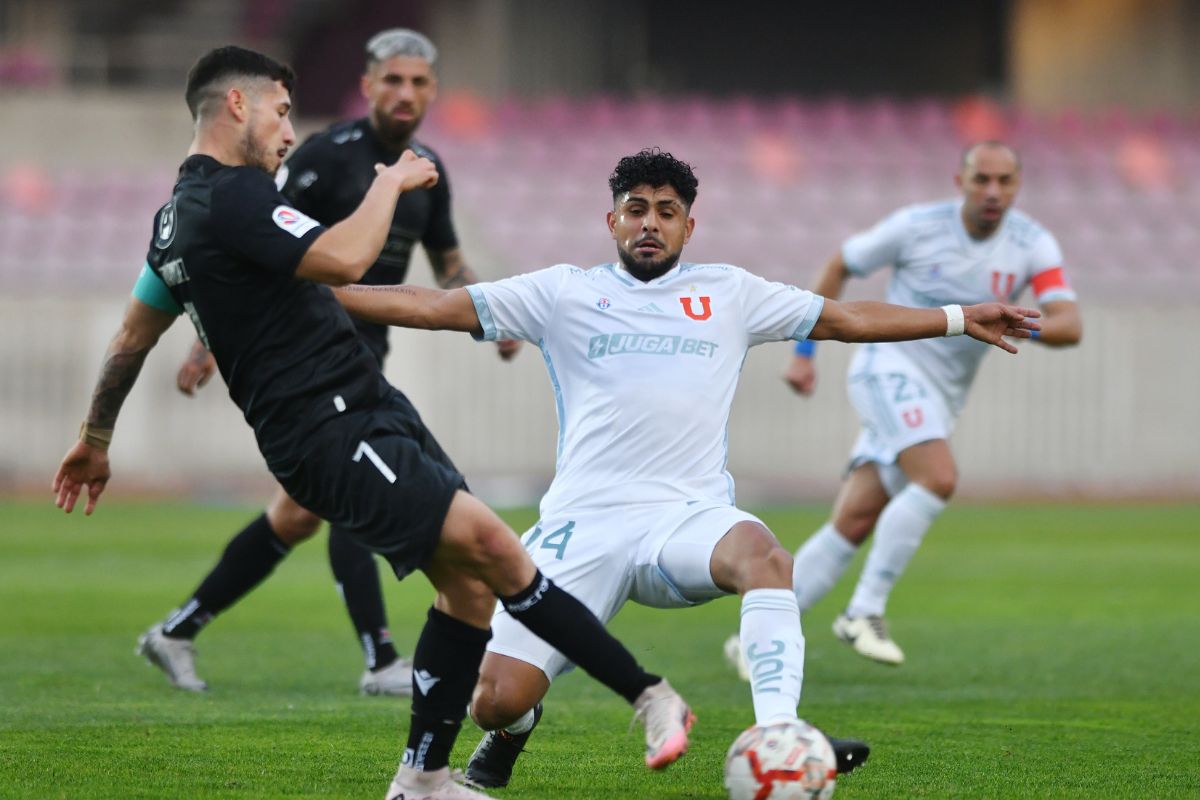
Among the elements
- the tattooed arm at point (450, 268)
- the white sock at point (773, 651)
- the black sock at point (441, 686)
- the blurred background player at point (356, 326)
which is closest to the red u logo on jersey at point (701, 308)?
the white sock at point (773, 651)

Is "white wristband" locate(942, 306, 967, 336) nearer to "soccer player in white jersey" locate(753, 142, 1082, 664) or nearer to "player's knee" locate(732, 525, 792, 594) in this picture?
"player's knee" locate(732, 525, 792, 594)

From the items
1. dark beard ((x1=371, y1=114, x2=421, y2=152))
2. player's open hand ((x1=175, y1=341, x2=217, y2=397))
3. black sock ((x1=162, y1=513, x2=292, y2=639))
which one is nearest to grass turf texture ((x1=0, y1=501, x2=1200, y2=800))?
black sock ((x1=162, y1=513, x2=292, y2=639))

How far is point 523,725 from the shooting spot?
16.6 ft

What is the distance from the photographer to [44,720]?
600cm

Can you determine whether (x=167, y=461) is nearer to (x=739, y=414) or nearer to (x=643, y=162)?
(x=739, y=414)

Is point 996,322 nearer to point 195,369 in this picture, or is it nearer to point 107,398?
point 107,398

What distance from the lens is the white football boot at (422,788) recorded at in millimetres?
4652

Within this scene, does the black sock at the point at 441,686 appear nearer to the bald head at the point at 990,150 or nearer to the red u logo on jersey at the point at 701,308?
the red u logo on jersey at the point at 701,308

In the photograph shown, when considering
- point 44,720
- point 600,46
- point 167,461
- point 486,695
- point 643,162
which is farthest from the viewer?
point 600,46

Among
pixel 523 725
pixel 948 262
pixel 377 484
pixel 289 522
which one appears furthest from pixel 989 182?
pixel 377 484

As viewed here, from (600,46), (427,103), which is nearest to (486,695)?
(427,103)

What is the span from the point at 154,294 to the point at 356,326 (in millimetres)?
2048

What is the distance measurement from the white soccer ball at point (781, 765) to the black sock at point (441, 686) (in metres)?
0.77

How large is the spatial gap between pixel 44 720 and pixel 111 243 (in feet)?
51.2
